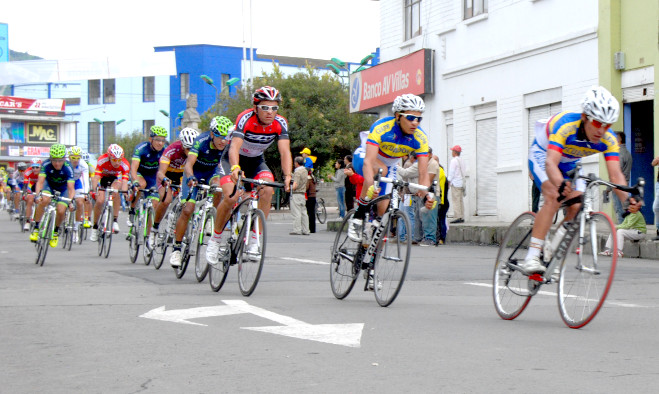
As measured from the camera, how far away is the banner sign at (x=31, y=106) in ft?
315

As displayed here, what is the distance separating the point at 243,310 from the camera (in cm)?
899

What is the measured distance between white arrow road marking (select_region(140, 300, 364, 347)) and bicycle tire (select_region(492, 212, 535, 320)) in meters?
1.32

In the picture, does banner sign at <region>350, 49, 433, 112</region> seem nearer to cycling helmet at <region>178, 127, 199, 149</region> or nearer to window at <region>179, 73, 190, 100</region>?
cycling helmet at <region>178, 127, 199, 149</region>

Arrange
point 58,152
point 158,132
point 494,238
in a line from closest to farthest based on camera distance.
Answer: point 158,132 < point 58,152 < point 494,238

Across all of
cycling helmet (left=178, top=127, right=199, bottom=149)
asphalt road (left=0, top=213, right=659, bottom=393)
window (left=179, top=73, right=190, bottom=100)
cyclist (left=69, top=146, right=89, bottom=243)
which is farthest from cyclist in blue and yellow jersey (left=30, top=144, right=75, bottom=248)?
window (left=179, top=73, right=190, bottom=100)

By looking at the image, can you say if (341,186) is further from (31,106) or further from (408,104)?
(31,106)

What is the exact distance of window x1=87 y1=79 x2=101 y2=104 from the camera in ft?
297

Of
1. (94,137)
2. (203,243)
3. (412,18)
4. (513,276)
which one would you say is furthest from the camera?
(94,137)

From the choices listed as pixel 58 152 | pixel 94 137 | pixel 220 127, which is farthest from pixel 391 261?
pixel 94 137

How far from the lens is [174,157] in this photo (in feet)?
48.2

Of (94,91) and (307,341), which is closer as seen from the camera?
(307,341)

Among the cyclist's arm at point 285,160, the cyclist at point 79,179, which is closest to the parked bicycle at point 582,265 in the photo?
the cyclist's arm at point 285,160

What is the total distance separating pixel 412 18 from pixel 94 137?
213ft

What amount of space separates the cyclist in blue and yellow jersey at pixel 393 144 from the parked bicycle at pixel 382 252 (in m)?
0.09
